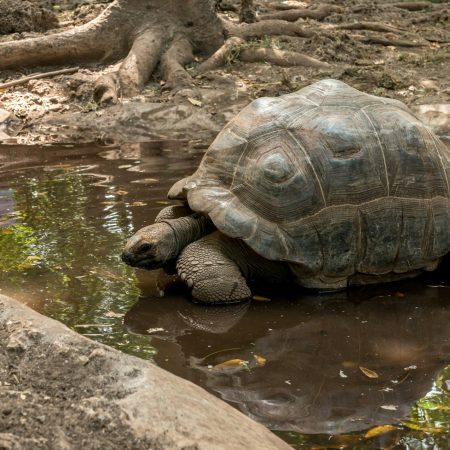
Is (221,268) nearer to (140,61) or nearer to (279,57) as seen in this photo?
(140,61)

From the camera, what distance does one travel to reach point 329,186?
477cm

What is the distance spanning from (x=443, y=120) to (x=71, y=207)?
13.9 feet

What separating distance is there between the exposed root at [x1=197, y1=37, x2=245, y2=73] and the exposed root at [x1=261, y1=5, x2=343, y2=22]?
2.52 metres

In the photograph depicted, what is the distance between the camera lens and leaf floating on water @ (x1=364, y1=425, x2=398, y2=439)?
3.26 metres

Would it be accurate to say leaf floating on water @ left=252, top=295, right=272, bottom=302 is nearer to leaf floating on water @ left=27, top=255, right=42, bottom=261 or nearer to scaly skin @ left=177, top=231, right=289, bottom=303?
scaly skin @ left=177, top=231, right=289, bottom=303

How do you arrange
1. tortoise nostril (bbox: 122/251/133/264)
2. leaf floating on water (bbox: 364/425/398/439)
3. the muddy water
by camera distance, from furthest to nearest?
tortoise nostril (bbox: 122/251/133/264) < the muddy water < leaf floating on water (bbox: 364/425/398/439)

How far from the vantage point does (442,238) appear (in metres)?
5.04

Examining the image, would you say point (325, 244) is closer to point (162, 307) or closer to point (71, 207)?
point (162, 307)

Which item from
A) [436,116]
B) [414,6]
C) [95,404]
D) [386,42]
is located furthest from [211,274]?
[414,6]

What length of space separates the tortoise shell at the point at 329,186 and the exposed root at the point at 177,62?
17.7ft

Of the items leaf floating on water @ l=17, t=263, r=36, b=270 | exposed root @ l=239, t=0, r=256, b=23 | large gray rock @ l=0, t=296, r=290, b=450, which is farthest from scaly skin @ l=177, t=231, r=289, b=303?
exposed root @ l=239, t=0, r=256, b=23

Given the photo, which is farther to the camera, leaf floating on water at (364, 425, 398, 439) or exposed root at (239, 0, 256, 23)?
exposed root at (239, 0, 256, 23)

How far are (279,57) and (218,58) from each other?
0.85 meters

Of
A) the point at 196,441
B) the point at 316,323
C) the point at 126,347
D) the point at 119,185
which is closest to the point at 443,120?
the point at 119,185
